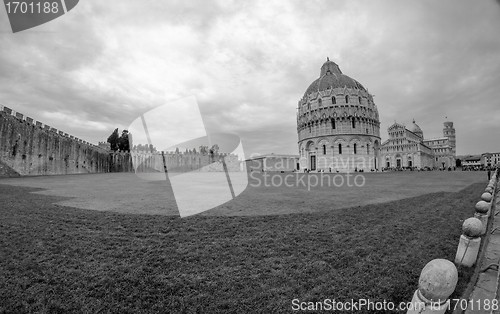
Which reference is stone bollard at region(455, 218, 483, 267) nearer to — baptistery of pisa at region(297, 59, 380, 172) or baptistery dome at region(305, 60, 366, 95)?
baptistery of pisa at region(297, 59, 380, 172)

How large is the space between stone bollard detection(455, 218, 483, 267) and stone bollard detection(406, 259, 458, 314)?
282 centimetres

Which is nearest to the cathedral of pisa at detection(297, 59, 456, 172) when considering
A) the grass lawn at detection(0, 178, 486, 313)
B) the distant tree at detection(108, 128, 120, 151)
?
the grass lawn at detection(0, 178, 486, 313)

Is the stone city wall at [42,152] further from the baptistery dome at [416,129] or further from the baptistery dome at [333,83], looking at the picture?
the baptistery dome at [416,129]

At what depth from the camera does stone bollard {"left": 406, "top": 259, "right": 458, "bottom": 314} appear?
2.76 metres

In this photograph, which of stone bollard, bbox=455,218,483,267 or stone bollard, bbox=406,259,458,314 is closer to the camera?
stone bollard, bbox=406,259,458,314

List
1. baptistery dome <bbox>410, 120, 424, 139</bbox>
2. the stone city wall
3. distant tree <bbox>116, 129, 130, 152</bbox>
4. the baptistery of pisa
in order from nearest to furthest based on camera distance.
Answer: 1. the stone city wall
2. the baptistery of pisa
3. distant tree <bbox>116, 129, 130, 152</bbox>
4. baptistery dome <bbox>410, 120, 424, 139</bbox>

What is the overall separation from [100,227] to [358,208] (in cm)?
967

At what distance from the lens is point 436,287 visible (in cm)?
277

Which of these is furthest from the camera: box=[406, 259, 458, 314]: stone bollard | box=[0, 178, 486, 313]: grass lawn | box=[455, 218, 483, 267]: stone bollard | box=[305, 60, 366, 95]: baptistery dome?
box=[305, 60, 366, 95]: baptistery dome

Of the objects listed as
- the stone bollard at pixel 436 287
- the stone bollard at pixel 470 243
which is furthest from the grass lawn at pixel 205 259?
the stone bollard at pixel 436 287

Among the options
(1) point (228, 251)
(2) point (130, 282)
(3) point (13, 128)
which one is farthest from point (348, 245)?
(3) point (13, 128)

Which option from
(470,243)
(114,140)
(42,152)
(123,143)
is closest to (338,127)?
(470,243)

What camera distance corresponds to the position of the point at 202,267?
4949 mm

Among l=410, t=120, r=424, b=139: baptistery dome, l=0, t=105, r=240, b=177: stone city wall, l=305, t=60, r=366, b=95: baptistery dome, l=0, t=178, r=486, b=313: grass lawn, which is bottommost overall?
l=0, t=178, r=486, b=313: grass lawn
